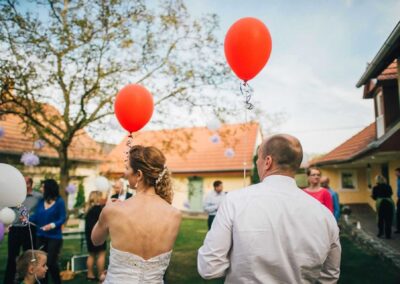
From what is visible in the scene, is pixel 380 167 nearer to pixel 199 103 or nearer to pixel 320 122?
pixel 199 103

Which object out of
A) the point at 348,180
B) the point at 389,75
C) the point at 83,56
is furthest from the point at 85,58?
the point at 348,180

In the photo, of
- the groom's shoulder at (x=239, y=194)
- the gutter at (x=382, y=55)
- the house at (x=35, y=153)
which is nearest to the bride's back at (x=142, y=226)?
the groom's shoulder at (x=239, y=194)

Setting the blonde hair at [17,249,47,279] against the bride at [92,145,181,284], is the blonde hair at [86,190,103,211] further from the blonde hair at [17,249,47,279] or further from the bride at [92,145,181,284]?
the bride at [92,145,181,284]

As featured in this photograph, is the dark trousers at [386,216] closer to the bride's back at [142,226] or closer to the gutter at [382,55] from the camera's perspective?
the gutter at [382,55]

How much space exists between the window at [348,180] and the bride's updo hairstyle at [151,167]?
20.4 metres

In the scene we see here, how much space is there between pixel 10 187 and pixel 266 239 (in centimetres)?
244

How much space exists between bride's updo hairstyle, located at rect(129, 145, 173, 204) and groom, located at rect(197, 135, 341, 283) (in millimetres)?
687

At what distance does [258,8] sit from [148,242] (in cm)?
678

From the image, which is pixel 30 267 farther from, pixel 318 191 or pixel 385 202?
pixel 385 202

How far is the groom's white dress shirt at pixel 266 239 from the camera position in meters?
1.65

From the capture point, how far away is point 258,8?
7535 mm

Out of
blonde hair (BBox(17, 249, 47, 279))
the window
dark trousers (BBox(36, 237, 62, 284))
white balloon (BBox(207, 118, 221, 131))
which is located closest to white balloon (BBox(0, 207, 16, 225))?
dark trousers (BBox(36, 237, 62, 284))

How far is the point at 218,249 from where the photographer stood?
1.67 m

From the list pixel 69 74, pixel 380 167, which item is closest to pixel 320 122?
pixel 380 167
